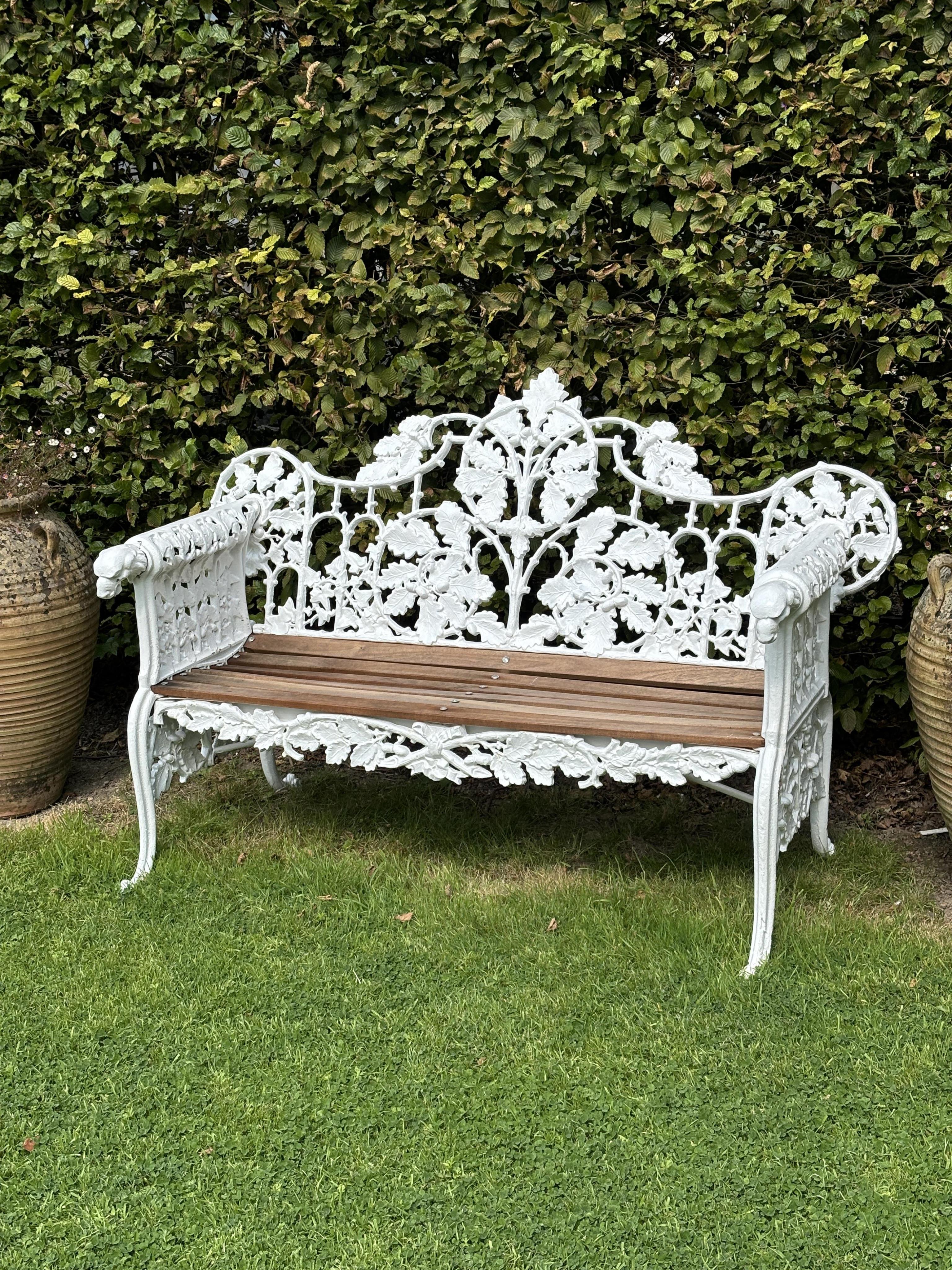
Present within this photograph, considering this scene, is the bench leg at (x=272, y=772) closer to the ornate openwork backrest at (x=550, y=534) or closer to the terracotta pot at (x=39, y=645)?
the ornate openwork backrest at (x=550, y=534)

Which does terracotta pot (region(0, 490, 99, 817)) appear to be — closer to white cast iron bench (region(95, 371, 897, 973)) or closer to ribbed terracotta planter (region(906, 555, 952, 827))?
white cast iron bench (region(95, 371, 897, 973))

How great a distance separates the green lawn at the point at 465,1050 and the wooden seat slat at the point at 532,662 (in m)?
0.55

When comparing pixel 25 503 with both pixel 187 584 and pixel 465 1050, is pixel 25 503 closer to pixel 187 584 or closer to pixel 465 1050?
pixel 187 584

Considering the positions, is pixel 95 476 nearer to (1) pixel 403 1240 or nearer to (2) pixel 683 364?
(2) pixel 683 364

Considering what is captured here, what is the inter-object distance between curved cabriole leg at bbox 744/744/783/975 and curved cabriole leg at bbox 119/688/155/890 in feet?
5.31

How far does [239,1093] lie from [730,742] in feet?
4.36

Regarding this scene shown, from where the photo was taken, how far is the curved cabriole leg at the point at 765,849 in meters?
3.16

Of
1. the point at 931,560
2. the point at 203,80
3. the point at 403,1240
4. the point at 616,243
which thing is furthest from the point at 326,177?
the point at 403,1240

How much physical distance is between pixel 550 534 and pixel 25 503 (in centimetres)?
163

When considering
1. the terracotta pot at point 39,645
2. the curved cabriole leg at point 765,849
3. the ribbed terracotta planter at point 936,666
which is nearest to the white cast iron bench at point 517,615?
the curved cabriole leg at point 765,849

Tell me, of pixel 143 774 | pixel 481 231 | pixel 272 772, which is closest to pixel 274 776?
pixel 272 772

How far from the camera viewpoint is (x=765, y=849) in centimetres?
321

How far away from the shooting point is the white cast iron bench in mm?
3322

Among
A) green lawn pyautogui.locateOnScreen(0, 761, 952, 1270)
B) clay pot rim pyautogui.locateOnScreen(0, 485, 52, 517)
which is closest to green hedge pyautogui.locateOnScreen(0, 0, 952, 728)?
clay pot rim pyautogui.locateOnScreen(0, 485, 52, 517)
